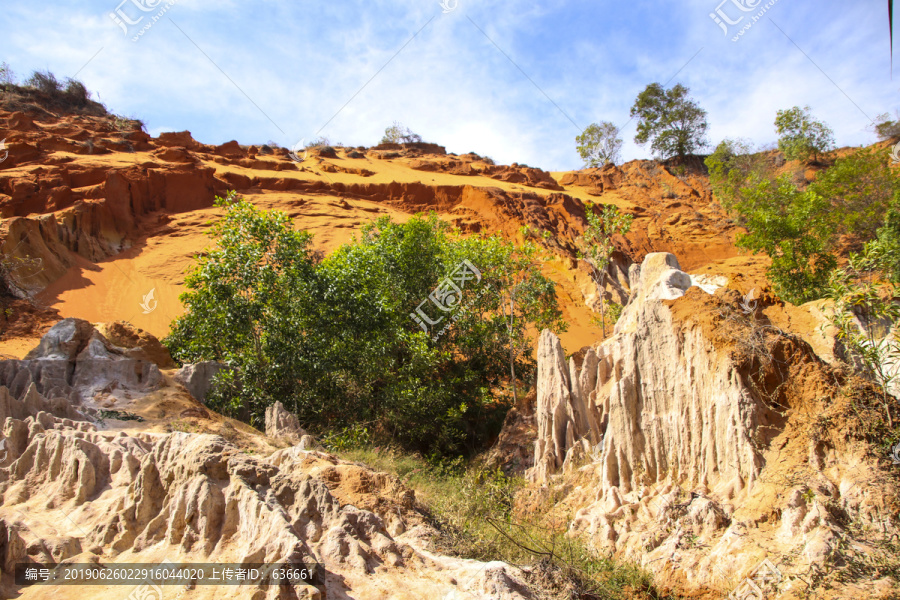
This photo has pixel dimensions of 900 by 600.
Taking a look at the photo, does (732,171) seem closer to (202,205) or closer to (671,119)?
(671,119)

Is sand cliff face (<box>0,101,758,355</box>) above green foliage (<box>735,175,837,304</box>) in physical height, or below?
above

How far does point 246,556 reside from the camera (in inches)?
152

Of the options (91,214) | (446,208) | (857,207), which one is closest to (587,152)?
(446,208)

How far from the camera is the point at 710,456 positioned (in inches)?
Result: 242

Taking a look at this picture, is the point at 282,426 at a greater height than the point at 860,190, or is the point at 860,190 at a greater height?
the point at 860,190

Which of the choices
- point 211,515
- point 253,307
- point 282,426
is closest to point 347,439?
point 282,426

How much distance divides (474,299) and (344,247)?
11.3 feet
